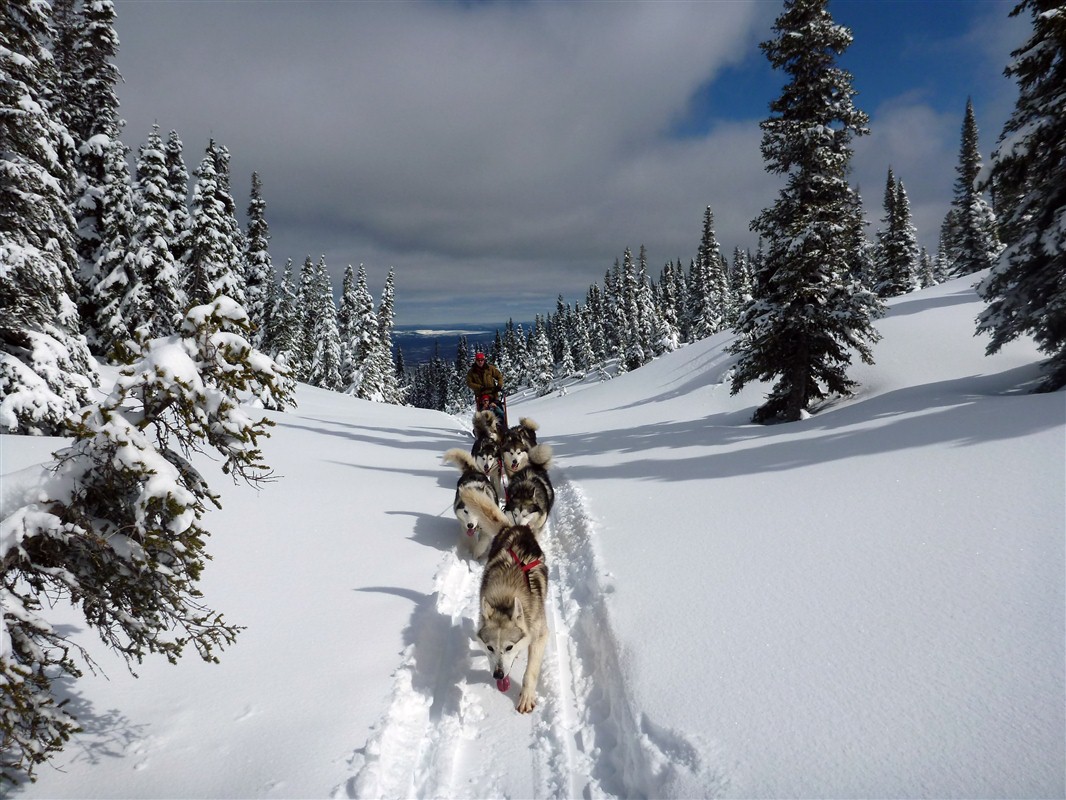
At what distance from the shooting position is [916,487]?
574 cm

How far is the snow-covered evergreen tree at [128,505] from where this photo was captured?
2.36 meters

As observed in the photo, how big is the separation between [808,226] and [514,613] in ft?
43.9

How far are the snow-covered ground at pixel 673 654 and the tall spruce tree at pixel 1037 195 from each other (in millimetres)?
3297

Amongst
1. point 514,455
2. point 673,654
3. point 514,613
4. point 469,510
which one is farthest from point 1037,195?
point 514,613

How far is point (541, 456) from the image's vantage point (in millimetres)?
8188

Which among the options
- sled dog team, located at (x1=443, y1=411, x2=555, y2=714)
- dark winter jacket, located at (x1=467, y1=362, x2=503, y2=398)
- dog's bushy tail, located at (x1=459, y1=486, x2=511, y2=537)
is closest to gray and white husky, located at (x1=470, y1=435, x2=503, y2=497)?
sled dog team, located at (x1=443, y1=411, x2=555, y2=714)

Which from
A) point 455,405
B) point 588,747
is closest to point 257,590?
point 588,747

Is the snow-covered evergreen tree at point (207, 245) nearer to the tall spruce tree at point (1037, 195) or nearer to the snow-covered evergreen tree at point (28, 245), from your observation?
the snow-covered evergreen tree at point (28, 245)

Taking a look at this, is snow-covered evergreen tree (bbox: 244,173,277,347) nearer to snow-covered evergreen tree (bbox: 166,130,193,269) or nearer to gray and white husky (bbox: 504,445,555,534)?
snow-covered evergreen tree (bbox: 166,130,193,269)

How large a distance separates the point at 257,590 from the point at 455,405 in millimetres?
84598

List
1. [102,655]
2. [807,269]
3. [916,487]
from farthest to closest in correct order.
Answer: [807,269] → [916,487] → [102,655]

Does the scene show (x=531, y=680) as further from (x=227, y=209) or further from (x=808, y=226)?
(x=227, y=209)

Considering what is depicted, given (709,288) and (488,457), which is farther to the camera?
(709,288)

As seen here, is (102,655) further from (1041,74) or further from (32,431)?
(1041,74)
